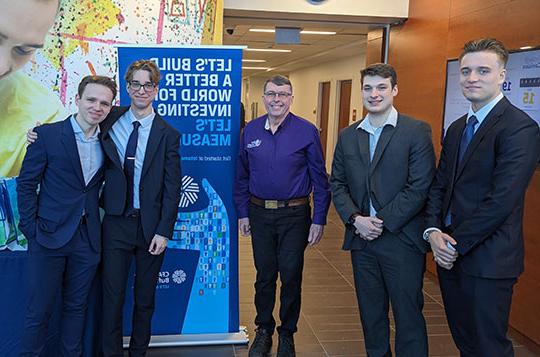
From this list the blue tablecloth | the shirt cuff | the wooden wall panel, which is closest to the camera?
the shirt cuff

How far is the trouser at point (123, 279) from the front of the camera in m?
2.53

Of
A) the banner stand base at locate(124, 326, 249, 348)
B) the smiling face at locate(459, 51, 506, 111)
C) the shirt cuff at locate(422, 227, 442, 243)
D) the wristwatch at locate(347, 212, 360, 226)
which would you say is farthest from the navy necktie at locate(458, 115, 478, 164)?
the banner stand base at locate(124, 326, 249, 348)

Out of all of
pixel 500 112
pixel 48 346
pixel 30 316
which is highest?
pixel 500 112

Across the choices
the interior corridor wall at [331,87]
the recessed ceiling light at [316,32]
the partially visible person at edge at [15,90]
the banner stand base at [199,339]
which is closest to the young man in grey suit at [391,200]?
the banner stand base at [199,339]

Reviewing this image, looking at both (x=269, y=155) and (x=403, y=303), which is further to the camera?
(x=269, y=155)

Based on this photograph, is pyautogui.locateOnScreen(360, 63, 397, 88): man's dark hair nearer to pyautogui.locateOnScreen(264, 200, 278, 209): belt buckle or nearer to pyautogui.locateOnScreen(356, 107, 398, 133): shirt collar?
pyautogui.locateOnScreen(356, 107, 398, 133): shirt collar

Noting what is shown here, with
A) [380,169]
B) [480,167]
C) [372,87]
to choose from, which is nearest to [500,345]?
[480,167]

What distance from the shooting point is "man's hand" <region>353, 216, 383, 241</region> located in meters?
2.40

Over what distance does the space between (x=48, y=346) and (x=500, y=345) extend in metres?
2.23

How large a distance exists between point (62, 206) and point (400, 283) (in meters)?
1.66

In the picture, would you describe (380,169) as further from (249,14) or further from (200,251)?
(249,14)

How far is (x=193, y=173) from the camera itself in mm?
3092

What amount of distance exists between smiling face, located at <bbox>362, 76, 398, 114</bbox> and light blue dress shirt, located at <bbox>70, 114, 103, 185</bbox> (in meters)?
1.33

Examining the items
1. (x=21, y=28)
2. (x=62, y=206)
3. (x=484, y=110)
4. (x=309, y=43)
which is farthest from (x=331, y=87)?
(x=62, y=206)
